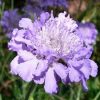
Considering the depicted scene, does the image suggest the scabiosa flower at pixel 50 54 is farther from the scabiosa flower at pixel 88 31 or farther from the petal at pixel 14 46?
the scabiosa flower at pixel 88 31

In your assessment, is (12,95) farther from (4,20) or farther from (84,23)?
(84,23)

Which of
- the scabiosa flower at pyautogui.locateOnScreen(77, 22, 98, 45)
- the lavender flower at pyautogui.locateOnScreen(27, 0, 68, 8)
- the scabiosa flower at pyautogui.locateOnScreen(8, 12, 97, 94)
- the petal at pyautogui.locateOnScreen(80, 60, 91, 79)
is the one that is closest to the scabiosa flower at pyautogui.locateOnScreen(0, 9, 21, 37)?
the lavender flower at pyautogui.locateOnScreen(27, 0, 68, 8)

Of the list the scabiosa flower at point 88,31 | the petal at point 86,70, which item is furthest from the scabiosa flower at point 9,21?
the petal at point 86,70

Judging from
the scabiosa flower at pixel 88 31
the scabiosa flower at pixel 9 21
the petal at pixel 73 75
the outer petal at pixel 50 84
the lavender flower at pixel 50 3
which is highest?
the petal at pixel 73 75

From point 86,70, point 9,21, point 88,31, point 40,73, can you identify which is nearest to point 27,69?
point 40,73

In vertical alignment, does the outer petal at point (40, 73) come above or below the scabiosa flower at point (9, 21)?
above

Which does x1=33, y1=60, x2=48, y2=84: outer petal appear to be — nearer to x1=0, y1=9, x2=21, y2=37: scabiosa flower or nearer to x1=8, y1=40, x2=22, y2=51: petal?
x1=8, y1=40, x2=22, y2=51: petal

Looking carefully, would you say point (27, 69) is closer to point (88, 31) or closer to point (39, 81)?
→ point (39, 81)
